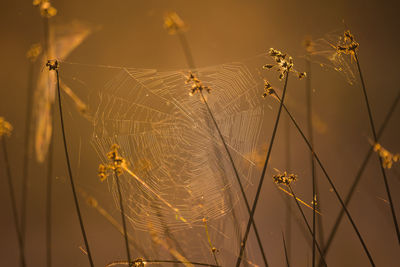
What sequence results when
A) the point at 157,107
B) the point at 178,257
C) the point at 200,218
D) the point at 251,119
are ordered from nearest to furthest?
the point at 178,257 → the point at 200,218 → the point at 251,119 → the point at 157,107

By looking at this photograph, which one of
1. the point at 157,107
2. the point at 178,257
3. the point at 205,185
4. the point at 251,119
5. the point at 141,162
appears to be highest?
the point at 157,107

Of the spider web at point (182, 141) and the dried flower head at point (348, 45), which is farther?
the spider web at point (182, 141)

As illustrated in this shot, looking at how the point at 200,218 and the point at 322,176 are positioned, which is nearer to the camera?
the point at 200,218

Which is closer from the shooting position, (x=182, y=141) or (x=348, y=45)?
(x=348, y=45)

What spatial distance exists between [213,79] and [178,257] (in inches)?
27.0

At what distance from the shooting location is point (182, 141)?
1490mm

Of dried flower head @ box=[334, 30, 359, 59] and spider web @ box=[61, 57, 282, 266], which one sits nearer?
dried flower head @ box=[334, 30, 359, 59]

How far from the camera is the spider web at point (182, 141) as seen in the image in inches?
48.4

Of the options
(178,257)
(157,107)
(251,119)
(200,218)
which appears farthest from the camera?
(157,107)

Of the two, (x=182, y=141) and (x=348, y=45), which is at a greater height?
(x=348, y=45)

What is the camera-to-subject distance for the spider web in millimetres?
1229

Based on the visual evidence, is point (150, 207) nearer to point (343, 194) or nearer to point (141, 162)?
point (141, 162)

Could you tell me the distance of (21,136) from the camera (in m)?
1.49

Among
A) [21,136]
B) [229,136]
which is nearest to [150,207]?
[229,136]
